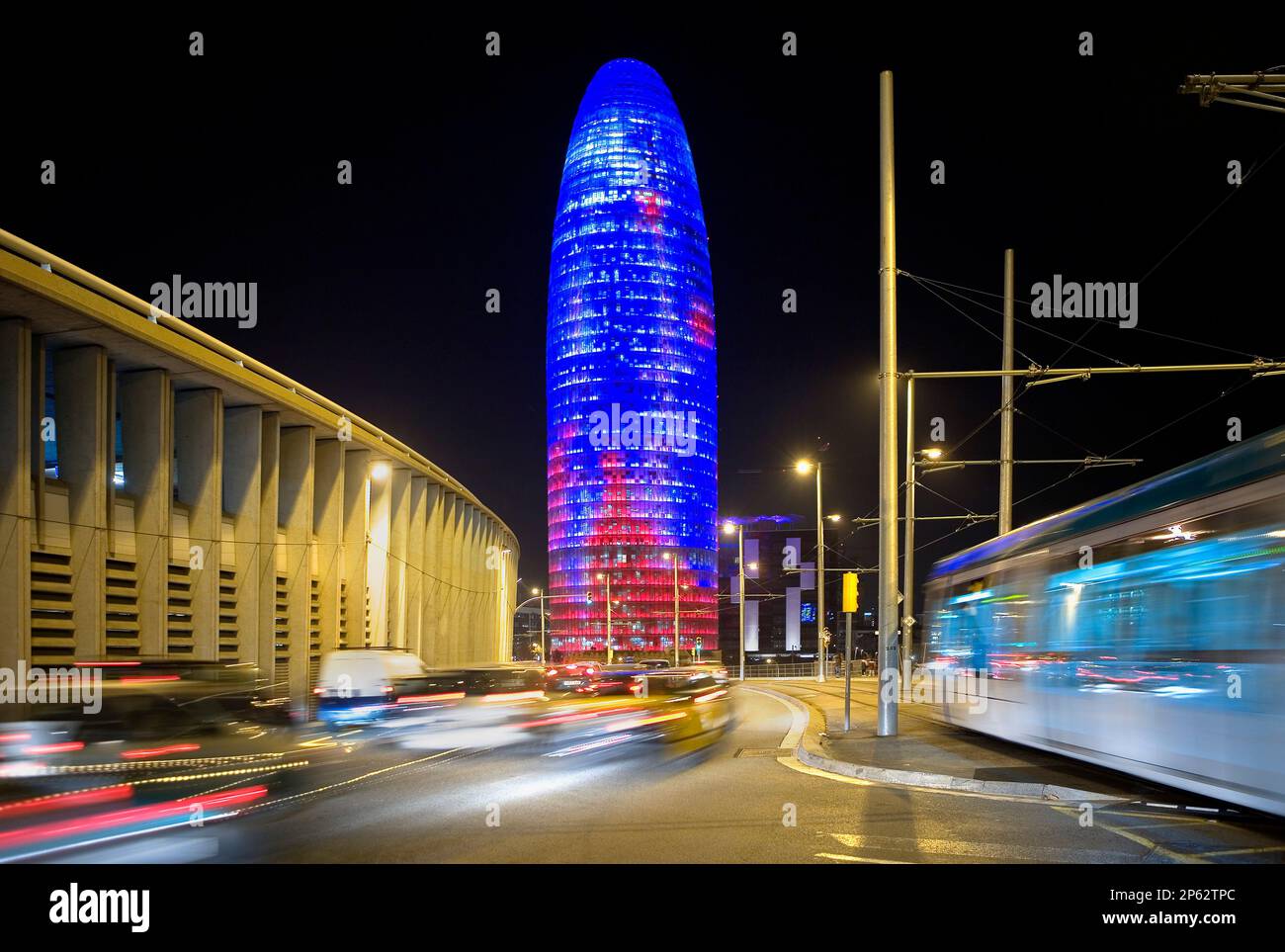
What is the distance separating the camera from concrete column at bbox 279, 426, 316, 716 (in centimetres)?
4312

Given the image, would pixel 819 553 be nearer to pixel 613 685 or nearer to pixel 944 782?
pixel 613 685

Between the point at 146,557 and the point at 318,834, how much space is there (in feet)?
80.2

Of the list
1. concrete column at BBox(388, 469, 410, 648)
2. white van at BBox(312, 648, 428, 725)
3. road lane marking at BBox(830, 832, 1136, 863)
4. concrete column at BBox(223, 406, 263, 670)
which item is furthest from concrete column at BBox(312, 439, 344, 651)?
road lane marking at BBox(830, 832, 1136, 863)

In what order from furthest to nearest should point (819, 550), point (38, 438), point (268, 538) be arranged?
1. point (819, 550)
2. point (268, 538)
3. point (38, 438)

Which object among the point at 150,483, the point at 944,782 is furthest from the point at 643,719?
the point at 944,782

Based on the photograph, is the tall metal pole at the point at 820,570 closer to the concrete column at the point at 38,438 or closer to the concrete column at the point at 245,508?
the concrete column at the point at 245,508

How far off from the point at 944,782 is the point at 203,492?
28949mm

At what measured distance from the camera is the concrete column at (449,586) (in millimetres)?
66438

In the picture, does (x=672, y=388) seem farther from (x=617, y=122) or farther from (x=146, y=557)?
(x=146, y=557)

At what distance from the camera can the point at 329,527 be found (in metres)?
48.0

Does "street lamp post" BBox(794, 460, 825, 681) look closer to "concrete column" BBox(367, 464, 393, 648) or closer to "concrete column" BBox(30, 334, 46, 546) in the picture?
"concrete column" BBox(367, 464, 393, 648)

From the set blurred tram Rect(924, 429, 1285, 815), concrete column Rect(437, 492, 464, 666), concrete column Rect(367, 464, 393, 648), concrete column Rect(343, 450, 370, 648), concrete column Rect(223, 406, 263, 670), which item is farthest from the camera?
concrete column Rect(437, 492, 464, 666)

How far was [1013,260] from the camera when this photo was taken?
107ft

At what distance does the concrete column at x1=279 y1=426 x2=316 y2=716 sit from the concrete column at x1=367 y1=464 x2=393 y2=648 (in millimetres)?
6284
